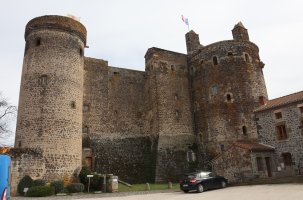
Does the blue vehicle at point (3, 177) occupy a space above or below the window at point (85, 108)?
below

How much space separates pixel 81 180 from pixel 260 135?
14967 millimetres

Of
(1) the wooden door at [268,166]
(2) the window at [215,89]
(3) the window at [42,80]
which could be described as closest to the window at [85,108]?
(3) the window at [42,80]

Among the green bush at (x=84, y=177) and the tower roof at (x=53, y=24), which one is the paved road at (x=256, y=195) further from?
the tower roof at (x=53, y=24)

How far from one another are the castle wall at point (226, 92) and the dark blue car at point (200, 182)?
874 centimetres

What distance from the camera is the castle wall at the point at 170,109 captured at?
25422 mm

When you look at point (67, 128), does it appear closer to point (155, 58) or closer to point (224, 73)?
point (155, 58)

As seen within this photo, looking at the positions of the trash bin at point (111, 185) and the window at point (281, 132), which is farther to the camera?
the window at point (281, 132)

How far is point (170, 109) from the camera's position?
90.3 feet

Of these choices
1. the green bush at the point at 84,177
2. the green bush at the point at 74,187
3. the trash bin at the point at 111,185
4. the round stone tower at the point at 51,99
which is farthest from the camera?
the green bush at the point at 84,177

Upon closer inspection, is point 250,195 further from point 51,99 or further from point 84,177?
point 51,99

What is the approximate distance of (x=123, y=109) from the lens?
27.3 m

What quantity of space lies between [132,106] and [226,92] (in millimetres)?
9678

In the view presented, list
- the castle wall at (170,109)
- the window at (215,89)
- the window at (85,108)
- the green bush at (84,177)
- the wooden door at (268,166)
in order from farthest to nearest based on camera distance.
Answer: the window at (215,89)
the castle wall at (170,109)
the window at (85,108)
the wooden door at (268,166)
the green bush at (84,177)

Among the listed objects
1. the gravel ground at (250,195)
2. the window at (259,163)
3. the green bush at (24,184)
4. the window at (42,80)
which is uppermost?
the window at (42,80)
